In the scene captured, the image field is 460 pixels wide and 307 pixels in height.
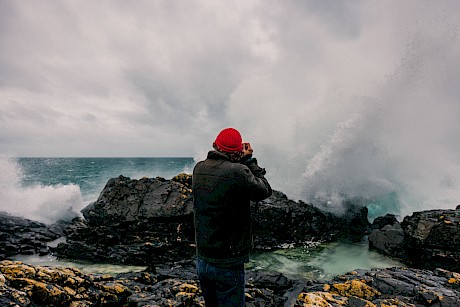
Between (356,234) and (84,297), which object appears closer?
(84,297)

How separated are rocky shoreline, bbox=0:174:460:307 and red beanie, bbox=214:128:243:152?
4.45 metres

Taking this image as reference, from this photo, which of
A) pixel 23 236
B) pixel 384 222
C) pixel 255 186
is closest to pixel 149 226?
pixel 23 236

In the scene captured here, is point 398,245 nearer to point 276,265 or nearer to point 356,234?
point 356,234

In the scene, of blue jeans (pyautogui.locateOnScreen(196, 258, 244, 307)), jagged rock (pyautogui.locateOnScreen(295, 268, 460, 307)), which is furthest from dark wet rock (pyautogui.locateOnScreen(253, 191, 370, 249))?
blue jeans (pyautogui.locateOnScreen(196, 258, 244, 307))

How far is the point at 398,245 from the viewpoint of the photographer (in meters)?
16.0

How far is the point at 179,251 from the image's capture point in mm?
14938

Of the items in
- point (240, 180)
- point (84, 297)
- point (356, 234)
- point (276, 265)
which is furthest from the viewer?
point (356, 234)

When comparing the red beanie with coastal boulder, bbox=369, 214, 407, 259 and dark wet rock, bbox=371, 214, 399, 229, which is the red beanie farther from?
dark wet rock, bbox=371, 214, 399, 229

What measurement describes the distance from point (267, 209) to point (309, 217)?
4.14 meters

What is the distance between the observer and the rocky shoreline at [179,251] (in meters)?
5.86

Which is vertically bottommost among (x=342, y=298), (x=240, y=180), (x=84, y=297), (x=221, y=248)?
(x=84, y=297)

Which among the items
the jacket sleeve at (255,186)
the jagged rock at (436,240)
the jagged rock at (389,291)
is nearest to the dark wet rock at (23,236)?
the jagged rock at (389,291)

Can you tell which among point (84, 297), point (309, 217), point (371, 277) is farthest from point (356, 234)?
point (84, 297)

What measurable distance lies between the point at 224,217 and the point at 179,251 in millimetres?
13680
